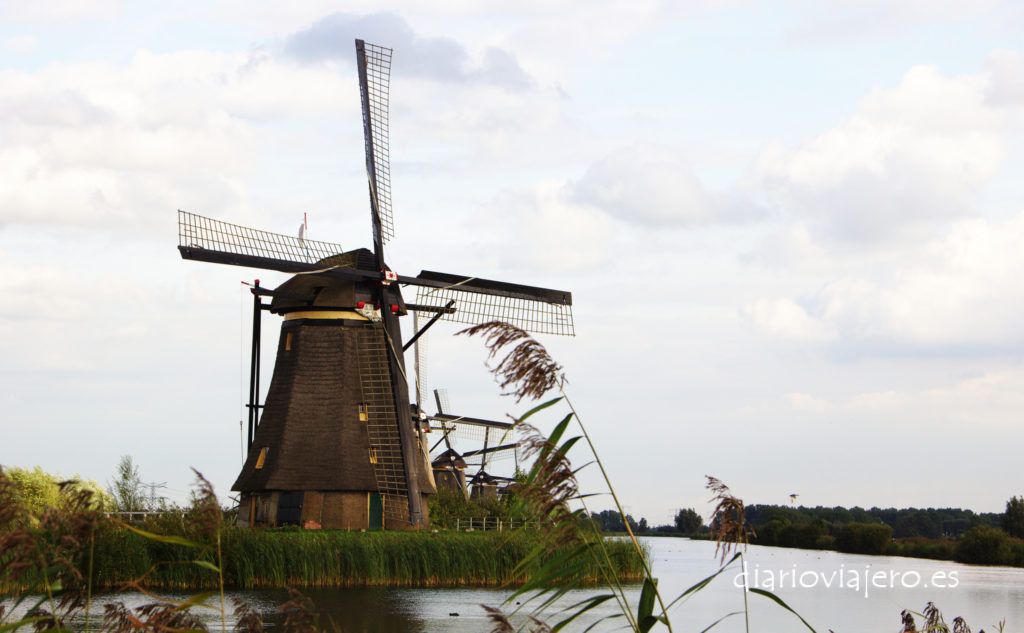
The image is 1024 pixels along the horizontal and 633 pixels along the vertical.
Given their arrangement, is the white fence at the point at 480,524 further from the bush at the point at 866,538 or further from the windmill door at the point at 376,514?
the bush at the point at 866,538

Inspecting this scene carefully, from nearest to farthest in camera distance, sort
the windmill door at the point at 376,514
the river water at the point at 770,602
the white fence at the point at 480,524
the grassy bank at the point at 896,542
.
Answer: the river water at the point at 770,602
the windmill door at the point at 376,514
the white fence at the point at 480,524
the grassy bank at the point at 896,542

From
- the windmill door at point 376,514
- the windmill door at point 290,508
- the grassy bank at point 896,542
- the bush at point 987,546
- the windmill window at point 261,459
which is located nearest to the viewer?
the windmill door at point 290,508

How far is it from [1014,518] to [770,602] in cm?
A: 2975

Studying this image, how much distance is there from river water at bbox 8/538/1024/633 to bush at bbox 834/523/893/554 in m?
Answer: 17.0

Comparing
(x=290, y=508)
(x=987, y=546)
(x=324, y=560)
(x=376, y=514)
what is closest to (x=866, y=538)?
(x=987, y=546)

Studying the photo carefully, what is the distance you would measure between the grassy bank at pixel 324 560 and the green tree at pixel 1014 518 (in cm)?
3193

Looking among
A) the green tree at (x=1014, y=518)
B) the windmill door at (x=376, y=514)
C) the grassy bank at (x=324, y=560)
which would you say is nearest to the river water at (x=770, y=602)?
the grassy bank at (x=324, y=560)

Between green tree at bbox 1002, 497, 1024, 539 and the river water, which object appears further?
green tree at bbox 1002, 497, 1024, 539

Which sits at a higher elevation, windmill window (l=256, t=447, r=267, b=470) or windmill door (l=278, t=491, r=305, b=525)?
windmill window (l=256, t=447, r=267, b=470)

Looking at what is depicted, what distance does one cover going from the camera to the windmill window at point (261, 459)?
28234mm

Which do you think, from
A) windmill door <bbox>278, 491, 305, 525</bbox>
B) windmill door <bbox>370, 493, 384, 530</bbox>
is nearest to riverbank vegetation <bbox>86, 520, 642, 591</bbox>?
windmill door <bbox>370, 493, 384, 530</bbox>

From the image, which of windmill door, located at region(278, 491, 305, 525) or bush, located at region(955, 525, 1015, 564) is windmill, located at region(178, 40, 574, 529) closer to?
windmill door, located at region(278, 491, 305, 525)

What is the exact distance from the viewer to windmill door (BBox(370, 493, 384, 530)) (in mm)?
27578

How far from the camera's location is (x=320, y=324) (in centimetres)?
2797
